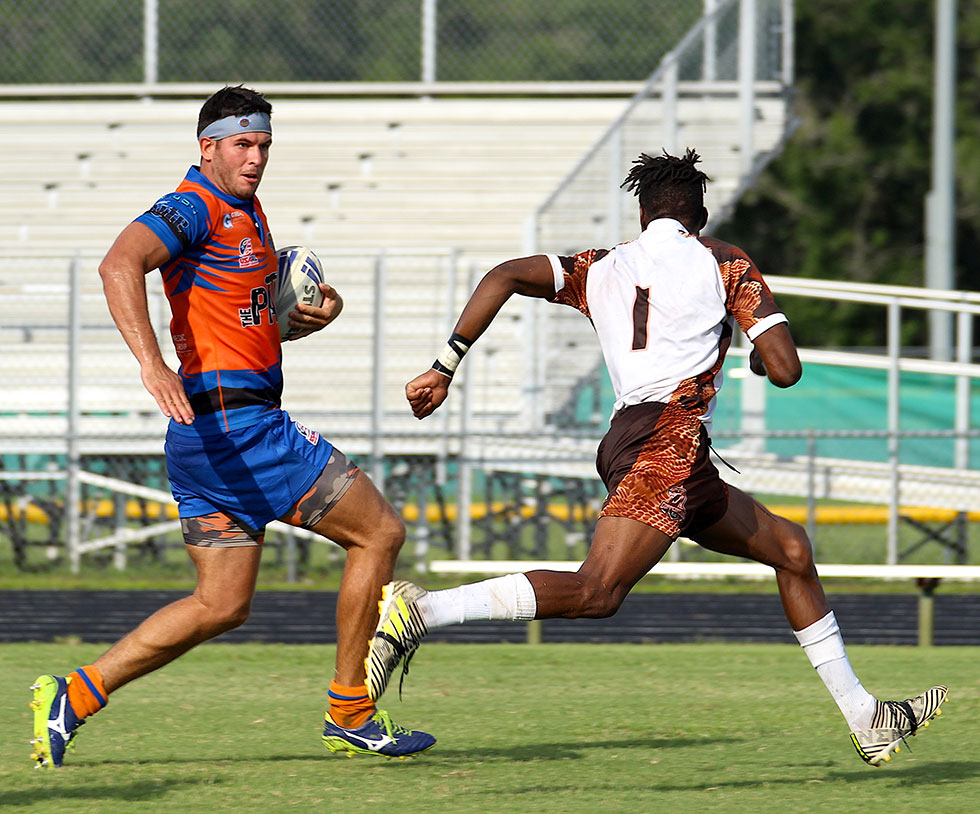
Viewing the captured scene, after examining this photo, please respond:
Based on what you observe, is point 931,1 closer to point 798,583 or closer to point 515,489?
point 515,489

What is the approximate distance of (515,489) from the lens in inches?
503

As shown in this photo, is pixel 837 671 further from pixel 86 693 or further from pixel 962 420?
pixel 962 420

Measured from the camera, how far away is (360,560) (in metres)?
5.15

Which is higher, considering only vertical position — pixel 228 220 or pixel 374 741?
pixel 228 220

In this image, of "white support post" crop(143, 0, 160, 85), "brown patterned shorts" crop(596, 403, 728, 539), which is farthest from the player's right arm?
"white support post" crop(143, 0, 160, 85)

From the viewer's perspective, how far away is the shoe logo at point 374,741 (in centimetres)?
520

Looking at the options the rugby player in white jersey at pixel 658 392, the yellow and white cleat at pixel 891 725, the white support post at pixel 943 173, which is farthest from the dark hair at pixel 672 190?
the white support post at pixel 943 173

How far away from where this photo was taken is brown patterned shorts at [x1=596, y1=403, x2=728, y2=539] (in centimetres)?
469

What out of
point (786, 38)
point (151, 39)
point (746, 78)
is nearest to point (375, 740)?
point (746, 78)

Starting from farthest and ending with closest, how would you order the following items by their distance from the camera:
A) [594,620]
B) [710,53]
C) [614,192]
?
[710,53] < [614,192] < [594,620]

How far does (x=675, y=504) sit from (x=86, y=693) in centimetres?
187

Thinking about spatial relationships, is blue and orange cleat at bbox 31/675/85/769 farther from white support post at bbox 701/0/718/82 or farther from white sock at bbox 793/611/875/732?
white support post at bbox 701/0/718/82

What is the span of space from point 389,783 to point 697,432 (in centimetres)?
143

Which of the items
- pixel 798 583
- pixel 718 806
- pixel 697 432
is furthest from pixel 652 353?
pixel 718 806
